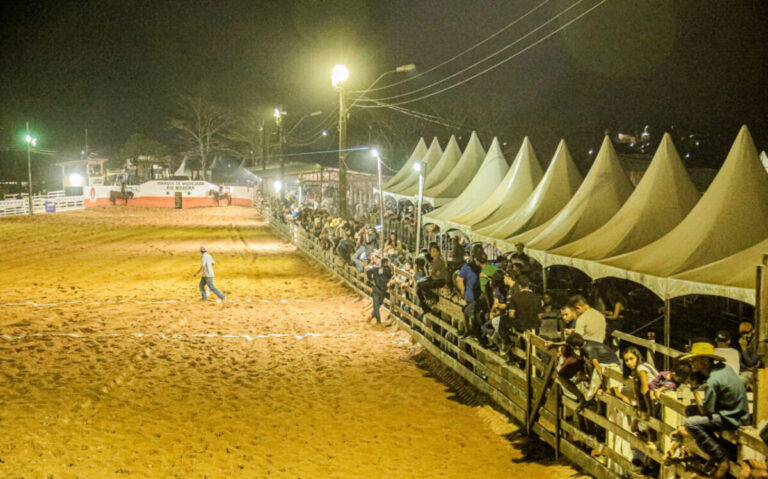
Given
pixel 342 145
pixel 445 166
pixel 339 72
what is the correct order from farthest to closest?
pixel 445 166 < pixel 342 145 < pixel 339 72

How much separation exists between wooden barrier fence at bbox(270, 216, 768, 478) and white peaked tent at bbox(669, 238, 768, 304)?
1.12 m

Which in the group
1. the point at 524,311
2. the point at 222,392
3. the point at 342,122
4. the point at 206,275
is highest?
the point at 342,122

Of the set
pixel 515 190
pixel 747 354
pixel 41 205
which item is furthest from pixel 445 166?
pixel 41 205

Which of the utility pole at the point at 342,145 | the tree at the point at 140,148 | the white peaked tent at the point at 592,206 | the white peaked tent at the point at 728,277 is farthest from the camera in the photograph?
the tree at the point at 140,148

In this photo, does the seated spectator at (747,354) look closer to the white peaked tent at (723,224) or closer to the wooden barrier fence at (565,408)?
the wooden barrier fence at (565,408)

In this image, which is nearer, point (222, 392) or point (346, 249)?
point (222, 392)

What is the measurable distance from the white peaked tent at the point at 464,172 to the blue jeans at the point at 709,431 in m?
18.1

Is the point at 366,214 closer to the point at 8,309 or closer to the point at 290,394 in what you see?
the point at 8,309

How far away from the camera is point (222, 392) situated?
387 inches

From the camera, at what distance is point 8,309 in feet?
50.6

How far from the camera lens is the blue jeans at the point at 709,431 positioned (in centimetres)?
501

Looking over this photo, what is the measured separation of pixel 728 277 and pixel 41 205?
53296 millimetres

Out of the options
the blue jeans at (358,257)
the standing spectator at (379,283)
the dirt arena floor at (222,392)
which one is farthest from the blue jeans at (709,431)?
the blue jeans at (358,257)

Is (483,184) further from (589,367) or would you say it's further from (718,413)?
(718,413)
